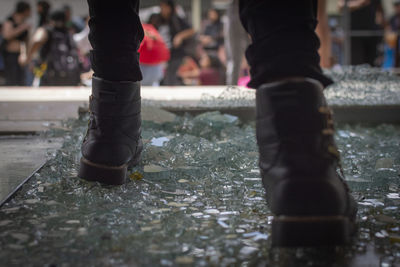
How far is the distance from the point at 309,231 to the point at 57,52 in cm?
529

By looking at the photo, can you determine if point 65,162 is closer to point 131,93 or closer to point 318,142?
point 131,93

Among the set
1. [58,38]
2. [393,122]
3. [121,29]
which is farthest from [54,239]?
[58,38]

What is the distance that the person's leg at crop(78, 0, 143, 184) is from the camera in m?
1.25

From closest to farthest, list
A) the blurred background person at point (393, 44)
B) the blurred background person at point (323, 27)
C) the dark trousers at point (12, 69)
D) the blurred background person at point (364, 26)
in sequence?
the blurred background person at point (323, 27)
the blurred background person at point (364, 26)
the dark trousers at point (12, 69)
the blurred background person at point (393, 44)

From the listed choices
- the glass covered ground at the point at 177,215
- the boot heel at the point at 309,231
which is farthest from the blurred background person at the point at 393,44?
the boot heel at the point at 309,231

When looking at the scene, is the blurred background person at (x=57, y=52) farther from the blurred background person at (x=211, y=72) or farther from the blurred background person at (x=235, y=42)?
the blurred background person at (x=235, y=42)

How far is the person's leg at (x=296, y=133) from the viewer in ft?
2.82

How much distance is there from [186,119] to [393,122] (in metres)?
1.19

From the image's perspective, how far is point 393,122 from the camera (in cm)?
272

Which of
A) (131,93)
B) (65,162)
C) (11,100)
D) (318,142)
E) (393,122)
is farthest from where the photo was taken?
(11,100)

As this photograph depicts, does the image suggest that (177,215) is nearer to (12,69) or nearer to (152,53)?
(152,53)

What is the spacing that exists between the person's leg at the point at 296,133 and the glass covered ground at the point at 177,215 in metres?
0.05

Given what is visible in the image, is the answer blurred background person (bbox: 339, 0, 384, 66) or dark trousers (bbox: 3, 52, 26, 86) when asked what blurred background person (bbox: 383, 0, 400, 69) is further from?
dark trousers (bbox: 3, 52, 26, 86)

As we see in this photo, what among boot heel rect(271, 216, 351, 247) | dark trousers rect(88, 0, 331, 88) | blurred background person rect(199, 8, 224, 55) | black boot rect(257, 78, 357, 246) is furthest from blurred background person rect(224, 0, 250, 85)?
blurred background person rect(199, 8, 224, 55)
